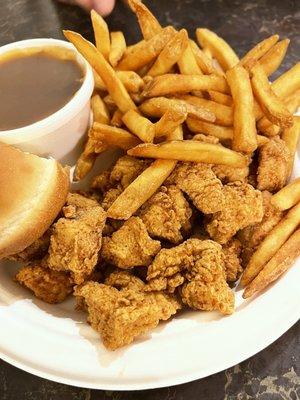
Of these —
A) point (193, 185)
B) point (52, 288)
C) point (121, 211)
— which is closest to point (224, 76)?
point (193, 185)

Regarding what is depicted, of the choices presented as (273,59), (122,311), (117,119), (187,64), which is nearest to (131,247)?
(122,311)

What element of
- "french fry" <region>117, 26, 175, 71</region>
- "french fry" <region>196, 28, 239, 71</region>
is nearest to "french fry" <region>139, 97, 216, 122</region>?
"french fry" <region>117, 26, 175, 71</region>

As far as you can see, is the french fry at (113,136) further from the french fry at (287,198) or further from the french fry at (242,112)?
the french fry at (287,198)

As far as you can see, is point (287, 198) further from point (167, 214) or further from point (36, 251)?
point (36, 251)

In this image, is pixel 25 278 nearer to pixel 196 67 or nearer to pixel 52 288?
pixel 52 288

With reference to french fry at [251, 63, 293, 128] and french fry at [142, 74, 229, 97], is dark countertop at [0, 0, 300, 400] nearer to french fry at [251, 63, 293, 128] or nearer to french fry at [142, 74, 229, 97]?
french fry at [251, 63, 293, 128]

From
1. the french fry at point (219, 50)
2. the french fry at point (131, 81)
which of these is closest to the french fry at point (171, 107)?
the french fry at point (131, 81)
